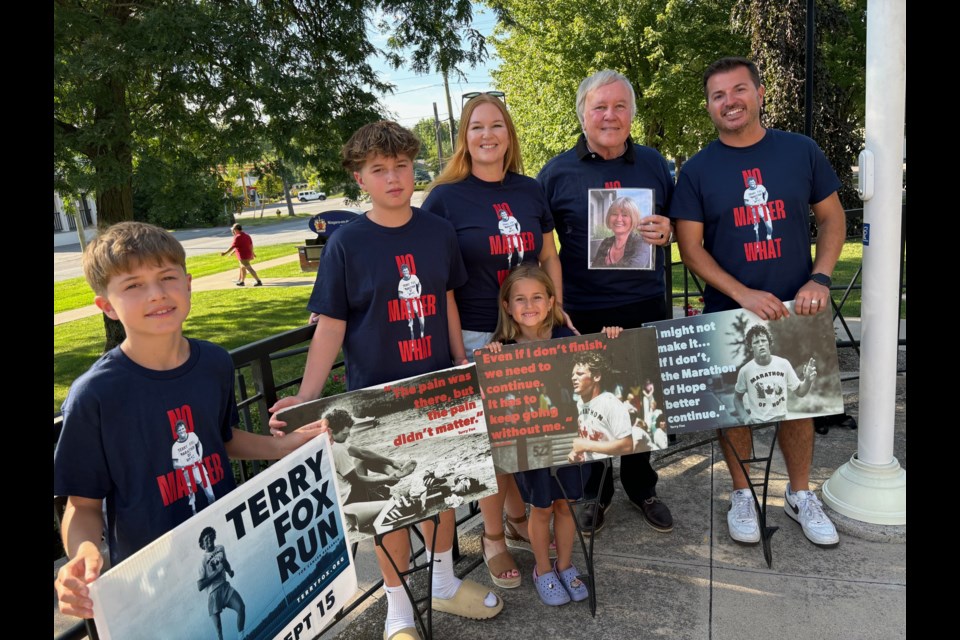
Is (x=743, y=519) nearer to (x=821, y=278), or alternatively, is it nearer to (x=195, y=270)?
(x=821, y=278)

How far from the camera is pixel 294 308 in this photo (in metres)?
13.1

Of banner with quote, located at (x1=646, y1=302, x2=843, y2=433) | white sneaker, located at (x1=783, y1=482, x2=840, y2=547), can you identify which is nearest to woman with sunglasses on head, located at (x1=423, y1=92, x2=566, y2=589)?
banner with quote, located at (x1=646, y1=302, x2=843, y2=433)

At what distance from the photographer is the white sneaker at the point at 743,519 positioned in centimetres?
331

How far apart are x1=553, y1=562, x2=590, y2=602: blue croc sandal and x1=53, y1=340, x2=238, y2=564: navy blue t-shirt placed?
1.69 metres

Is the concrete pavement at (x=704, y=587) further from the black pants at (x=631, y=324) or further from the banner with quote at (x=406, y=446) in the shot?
the banner with quote at (x=406, y=446)

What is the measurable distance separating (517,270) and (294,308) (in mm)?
11090

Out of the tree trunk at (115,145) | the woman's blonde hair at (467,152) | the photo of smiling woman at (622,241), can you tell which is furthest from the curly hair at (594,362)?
the tree trunk at (115,145)

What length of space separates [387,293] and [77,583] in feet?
4.45

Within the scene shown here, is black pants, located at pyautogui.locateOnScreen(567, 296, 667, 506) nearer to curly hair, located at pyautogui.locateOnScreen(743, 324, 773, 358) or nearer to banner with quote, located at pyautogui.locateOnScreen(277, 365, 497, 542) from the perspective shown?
curly hair, located at pyautogui.locateOnScreen(743, 324, 773, 358)

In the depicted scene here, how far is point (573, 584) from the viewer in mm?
2979

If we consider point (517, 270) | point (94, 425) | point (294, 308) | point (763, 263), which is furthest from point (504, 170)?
point (294, 308)

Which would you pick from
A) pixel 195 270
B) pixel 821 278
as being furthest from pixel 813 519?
pixel 195 270

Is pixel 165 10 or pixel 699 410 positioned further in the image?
pixel 165 10
